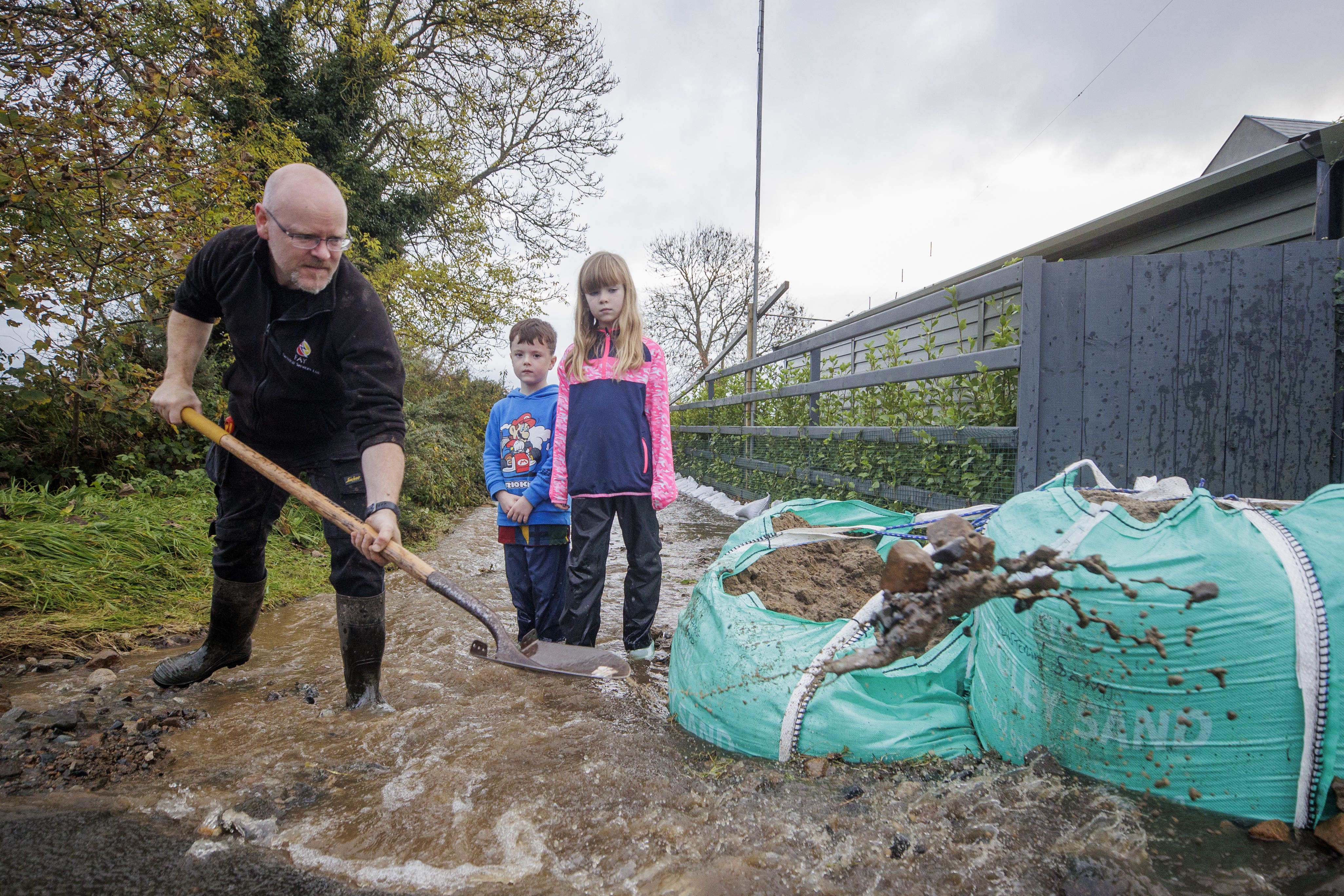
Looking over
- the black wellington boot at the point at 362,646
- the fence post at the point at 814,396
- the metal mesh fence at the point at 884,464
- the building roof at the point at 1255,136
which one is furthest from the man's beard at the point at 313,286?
the building roof at the point at 1255,136

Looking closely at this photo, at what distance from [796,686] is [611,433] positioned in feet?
4.48

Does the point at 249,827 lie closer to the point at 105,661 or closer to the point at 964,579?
the point at 964,579

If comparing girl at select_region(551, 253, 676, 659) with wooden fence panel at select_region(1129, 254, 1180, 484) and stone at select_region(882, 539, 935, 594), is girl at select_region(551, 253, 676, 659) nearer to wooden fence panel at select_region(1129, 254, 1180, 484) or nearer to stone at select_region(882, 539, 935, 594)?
stone at select_region(882, 539, 935, 594)

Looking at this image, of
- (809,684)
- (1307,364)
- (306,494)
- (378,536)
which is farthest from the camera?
(1307,364)

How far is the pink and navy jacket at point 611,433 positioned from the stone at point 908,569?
1.40 meters

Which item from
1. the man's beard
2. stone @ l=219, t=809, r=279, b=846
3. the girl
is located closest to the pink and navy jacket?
the girl

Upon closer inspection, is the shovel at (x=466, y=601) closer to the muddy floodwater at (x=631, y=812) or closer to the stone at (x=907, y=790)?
the muddy floodwater at (x=631, y=812)

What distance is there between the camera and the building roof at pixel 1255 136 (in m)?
8.93

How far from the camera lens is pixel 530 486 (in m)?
3.00

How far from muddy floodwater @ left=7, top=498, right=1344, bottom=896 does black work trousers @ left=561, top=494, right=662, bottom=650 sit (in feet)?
1.57

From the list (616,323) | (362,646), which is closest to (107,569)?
(362,646)

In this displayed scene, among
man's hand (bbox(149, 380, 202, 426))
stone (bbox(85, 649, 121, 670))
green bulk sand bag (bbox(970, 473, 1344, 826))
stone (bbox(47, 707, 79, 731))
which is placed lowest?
stone (bbox(85, 649, 121, 670))

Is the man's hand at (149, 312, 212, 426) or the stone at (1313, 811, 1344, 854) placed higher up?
the man's hand at (149, 312, 212, 426)

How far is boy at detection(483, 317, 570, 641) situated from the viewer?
3.03m
